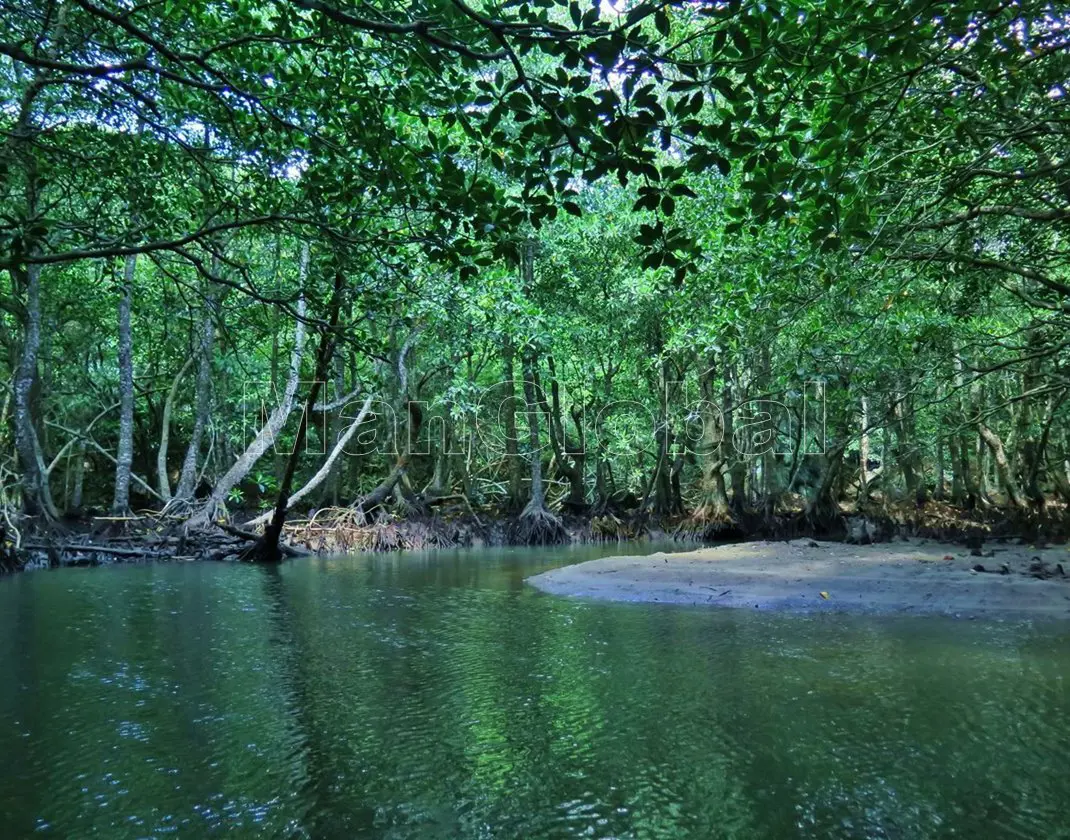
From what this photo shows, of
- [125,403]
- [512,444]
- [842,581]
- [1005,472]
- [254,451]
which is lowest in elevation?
[842,581]

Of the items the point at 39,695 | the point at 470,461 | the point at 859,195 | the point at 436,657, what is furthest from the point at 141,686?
the point at 470,461

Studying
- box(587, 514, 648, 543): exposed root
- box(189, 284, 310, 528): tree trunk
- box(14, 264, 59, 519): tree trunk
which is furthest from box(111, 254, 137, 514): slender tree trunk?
box(587, 514, 648, 543): exposed root

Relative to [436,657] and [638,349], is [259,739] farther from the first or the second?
[638,349]

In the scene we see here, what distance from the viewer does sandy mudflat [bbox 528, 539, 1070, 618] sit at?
8484 millimetres

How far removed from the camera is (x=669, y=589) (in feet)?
31.2

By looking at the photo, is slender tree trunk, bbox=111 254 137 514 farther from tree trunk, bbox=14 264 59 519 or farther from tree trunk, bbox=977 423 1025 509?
tree trunk, bbox=977 423 1025 509

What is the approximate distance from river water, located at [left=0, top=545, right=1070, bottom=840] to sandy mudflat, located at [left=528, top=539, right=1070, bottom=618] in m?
0.78

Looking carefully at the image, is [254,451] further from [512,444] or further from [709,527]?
[709,527]

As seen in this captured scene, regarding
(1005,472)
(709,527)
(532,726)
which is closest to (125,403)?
(709,527)

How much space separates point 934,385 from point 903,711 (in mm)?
8195
